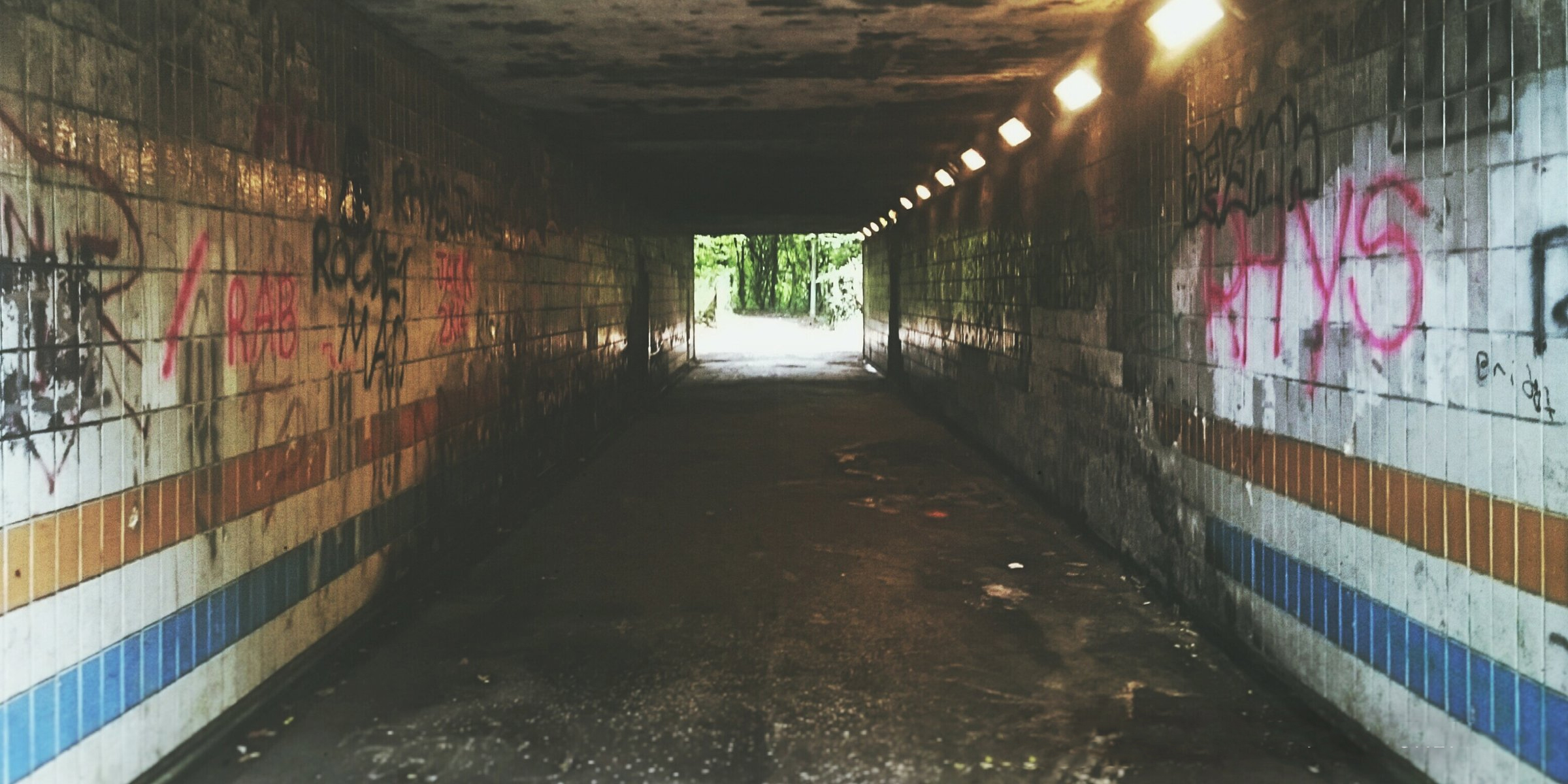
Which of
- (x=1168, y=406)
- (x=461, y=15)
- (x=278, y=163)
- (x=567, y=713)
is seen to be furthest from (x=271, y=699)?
(x=1168, y=406)

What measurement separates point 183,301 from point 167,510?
0.81m

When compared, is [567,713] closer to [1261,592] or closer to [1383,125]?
[1261,592]

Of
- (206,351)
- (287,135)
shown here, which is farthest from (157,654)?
(287,135)

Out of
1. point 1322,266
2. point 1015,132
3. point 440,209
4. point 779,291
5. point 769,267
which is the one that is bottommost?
point 1322,266

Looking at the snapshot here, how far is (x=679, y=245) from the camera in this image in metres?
26.2

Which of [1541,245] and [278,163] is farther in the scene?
[278,163]

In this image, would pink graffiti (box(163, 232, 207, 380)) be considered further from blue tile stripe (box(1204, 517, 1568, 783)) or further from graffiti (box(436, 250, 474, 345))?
blue tile stripe (box(1204, 517, 1568, 783))

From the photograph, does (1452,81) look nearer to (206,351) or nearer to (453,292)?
(206,351)

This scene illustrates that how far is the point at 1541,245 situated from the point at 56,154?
15.0ft

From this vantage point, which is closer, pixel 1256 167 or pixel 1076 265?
pixel 1256 167

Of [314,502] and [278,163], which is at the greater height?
[278,163]

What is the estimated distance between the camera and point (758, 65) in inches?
340

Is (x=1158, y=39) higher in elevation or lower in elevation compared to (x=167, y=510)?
higher

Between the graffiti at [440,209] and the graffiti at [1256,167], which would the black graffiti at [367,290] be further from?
the graffiti at [1256,167]
